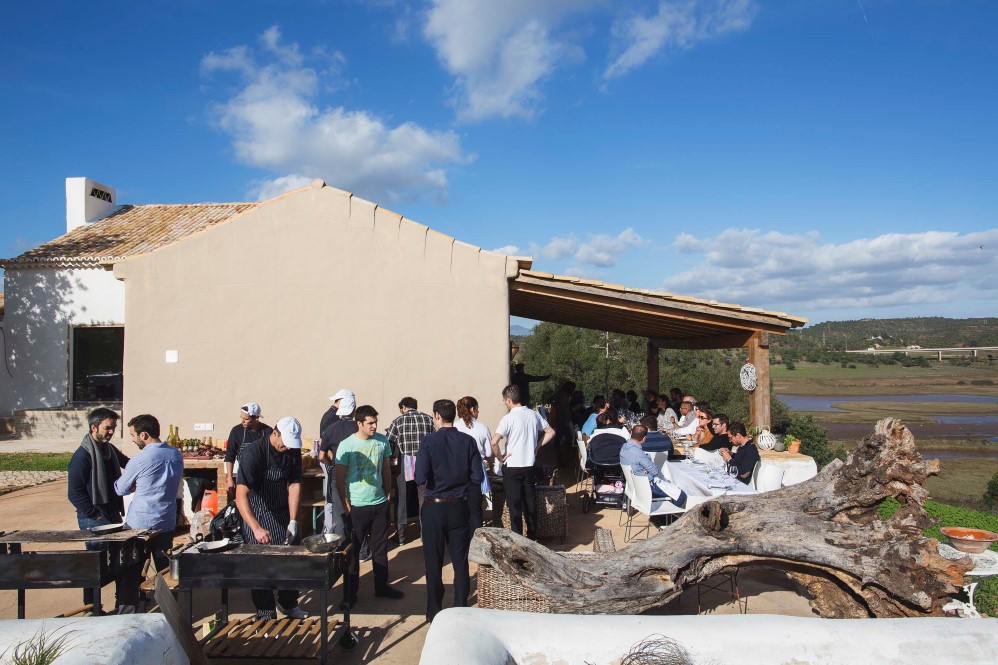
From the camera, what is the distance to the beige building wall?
8234mm

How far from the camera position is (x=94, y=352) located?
17734 mm

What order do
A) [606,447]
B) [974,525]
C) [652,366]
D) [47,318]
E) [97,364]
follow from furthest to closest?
1. [97,364]
2. [47,318]
3. [652,366]
4. [606,447]
5. [974,525]

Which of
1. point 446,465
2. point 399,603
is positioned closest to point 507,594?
point 446,465

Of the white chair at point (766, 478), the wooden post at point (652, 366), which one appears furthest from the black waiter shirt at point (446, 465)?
the wooden post at point (652, 366)

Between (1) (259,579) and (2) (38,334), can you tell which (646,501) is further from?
(2) (38,334)

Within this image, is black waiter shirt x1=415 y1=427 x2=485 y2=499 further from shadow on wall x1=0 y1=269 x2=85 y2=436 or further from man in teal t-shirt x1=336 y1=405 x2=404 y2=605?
shadow on wall x1=0 y1=269 x2=85 y2=436

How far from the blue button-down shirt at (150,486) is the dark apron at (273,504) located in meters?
0.65

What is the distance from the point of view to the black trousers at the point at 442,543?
480 cm

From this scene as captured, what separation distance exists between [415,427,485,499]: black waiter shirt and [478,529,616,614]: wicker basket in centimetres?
59

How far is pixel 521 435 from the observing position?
21.1 ft

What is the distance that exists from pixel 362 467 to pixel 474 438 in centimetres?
119

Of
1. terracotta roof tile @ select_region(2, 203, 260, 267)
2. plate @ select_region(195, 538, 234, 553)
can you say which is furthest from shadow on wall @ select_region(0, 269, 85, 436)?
plate @ select_region(195, 538, 234, 553)

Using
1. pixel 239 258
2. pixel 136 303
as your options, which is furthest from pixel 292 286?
pixel 136 303

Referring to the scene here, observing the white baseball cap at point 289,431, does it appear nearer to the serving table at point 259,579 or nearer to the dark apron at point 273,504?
the dark apron at point 273,504
